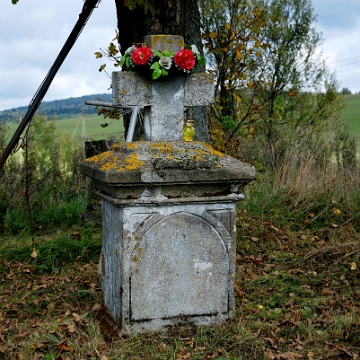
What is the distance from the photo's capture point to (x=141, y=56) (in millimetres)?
4117

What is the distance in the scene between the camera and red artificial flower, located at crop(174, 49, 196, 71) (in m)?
4.16

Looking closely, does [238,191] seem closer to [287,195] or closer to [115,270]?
[115,270]

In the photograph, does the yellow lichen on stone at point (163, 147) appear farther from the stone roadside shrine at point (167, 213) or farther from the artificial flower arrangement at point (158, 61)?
the artificial flower arrangement at point (158, 61)

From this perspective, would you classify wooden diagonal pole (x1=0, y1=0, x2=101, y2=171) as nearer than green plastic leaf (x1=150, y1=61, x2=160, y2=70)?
No

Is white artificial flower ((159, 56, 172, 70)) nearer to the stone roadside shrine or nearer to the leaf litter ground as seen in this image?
the stone roadside shrine

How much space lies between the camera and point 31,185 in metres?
8.76

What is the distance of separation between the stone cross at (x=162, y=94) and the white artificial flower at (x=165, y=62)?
166 millimetres

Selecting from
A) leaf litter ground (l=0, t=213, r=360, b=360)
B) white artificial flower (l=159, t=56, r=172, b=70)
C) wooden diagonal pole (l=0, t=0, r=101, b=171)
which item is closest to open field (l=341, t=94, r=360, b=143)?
leaf litter ground (l=0, t=213, r=360, b=360)

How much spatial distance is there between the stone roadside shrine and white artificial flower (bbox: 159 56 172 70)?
0.18 metres

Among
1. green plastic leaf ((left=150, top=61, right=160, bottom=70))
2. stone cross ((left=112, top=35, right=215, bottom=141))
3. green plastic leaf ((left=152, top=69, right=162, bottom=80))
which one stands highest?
green plastic leaf ((left=150, top=61, right=160, bottom=70))

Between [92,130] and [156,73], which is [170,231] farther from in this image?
[92,130]

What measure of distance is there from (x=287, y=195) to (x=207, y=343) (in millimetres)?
4125

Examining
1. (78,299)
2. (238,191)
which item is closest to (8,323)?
(78,299)

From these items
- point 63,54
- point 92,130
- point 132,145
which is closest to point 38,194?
point 63,54
